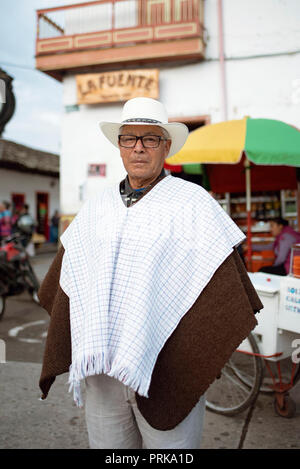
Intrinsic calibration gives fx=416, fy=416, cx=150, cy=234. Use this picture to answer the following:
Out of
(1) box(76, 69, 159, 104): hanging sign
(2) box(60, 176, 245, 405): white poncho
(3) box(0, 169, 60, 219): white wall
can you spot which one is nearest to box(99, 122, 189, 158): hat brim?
(2) box(60, 176, 245, 405): white poncho

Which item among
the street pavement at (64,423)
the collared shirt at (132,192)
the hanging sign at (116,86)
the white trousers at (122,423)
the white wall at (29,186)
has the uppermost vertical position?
the hanging sign at (116,86)

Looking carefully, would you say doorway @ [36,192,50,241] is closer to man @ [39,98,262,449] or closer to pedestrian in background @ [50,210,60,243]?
pedestrian in background @ [50,210,60,243]

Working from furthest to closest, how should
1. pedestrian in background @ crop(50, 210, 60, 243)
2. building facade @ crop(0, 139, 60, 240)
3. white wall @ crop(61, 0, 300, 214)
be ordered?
pedestrian in background @ crop(50, 210, 60, 243)
building facade @ crop(0, 139, 60, 240)
white wall @ crop(61, 0, 300, 214)

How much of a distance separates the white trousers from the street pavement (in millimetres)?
1112

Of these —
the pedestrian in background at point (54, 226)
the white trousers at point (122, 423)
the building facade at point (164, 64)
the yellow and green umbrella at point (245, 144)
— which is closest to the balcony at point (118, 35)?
the building facade at point (164, 64)

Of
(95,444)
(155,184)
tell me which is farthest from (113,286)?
(95,444)

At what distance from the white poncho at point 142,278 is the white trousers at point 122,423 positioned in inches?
3.6

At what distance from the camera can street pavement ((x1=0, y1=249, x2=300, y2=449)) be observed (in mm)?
2658

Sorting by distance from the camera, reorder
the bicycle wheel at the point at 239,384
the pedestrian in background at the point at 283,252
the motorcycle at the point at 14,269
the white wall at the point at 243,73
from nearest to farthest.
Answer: the bicycle wheel at the point at 239,384, the pedestrian in background at the point at 283,252, the motorcycle at the point at 14,269, the white wall at the point at 243,73

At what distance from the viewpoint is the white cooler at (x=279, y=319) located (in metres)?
2.78

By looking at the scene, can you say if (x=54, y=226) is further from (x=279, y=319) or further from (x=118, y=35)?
(x=279, y=319)

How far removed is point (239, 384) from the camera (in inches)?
126

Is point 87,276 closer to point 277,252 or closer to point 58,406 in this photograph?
point 58,406

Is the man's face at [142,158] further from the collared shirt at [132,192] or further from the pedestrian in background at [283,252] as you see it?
Result: the pedestrian in background at [283,252]
